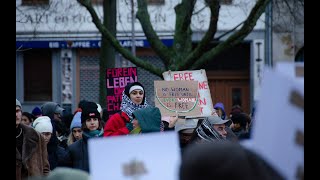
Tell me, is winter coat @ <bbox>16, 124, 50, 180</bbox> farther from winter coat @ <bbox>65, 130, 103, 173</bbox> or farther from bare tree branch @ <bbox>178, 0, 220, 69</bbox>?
bare tree branch @ <bbox>178, 0, 220, 69</bbox>

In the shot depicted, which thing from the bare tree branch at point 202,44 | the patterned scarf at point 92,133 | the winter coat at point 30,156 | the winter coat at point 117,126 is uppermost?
the bare tree branch at point 202,44

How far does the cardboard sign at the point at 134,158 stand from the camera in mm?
3486

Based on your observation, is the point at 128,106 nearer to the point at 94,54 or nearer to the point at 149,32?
the point at 149,32

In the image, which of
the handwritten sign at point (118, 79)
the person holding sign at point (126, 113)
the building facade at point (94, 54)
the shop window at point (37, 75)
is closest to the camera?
the person holding sign at point (126, 113)

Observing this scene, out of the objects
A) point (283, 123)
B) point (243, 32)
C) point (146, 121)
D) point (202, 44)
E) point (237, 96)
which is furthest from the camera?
point (237, 96)

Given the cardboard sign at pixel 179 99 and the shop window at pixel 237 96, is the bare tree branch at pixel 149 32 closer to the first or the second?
the cardboard sign at pixel 179 99

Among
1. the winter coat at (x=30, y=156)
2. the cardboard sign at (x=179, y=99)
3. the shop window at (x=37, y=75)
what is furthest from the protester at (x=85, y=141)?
the shop window at (x=37, y=75)

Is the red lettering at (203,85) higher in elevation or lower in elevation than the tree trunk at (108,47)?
lower

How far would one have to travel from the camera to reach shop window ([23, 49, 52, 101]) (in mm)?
25406

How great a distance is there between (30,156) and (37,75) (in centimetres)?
1818

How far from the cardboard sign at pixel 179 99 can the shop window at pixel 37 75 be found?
16.2 meters

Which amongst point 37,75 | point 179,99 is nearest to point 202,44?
point 179,99

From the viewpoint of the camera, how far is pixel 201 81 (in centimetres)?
1005
